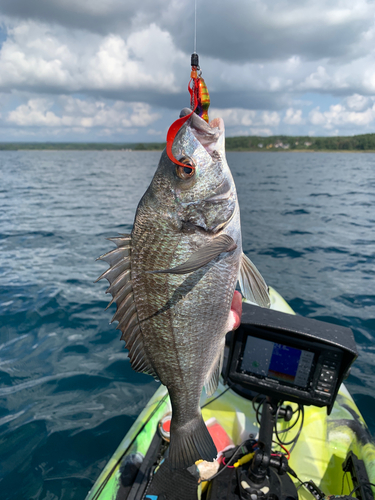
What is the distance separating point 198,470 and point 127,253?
6.83 feet

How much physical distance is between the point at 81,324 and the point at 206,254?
6620 mm

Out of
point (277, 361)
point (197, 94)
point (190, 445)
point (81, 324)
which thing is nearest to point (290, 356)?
point (277, 361)

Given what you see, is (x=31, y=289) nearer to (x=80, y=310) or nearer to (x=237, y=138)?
(x=80, y=310)

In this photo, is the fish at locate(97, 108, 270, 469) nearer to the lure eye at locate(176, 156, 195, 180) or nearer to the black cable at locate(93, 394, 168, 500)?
the lure eye at locate(176, 156, 195, 180)

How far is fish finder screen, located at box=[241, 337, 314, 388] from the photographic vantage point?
2.59 metres

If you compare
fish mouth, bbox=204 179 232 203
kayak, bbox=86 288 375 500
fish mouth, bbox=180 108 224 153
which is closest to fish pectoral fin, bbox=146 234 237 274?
fish mouth, bbox=204 179 232 203

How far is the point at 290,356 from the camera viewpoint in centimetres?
262

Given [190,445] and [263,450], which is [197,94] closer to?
[190,445]

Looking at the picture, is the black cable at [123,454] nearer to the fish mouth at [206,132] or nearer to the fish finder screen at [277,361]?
the fish finder screen at [277,361]

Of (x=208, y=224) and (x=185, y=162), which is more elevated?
(x=185, y=162)

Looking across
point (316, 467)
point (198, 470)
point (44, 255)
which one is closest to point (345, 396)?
point (316, 467)

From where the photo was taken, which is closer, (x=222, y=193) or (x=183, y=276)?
(x=183, y=276)

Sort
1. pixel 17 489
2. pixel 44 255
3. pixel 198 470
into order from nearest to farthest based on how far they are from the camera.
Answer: pixel 198 470 → pixel 17 489 → pixel 44 255

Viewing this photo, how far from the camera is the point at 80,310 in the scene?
7.99m
